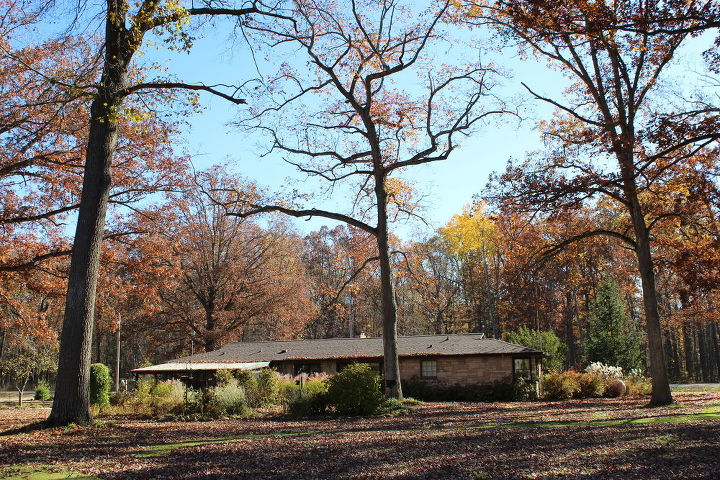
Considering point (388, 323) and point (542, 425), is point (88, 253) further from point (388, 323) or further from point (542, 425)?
point (388, 323)

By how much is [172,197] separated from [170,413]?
7600 mm

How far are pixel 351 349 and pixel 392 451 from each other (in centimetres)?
2054

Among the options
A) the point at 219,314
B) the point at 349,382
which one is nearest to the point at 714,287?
the point at 349,382

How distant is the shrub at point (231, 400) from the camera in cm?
1658

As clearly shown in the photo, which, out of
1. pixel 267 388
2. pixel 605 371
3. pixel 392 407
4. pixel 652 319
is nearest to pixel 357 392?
pixel 392 407

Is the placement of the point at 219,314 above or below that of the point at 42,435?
above

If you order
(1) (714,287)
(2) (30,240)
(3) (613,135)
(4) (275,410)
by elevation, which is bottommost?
(4) (275,410)

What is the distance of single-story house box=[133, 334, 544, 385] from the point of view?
24828mm

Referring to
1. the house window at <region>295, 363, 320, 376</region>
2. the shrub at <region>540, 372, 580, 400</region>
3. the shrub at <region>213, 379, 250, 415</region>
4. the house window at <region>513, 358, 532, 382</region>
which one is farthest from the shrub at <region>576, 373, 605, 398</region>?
the shrub at <region>213, 379, 250, 415</region>

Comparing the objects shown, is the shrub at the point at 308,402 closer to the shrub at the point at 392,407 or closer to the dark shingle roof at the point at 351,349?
the shrub at the point at 392,407

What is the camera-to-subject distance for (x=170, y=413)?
57.0 feet

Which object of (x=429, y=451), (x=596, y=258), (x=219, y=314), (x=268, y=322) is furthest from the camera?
(x=596, y=258)

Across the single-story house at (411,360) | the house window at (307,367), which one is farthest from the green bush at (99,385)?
the house window at (307,367)

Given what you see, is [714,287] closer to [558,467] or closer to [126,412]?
[558,467]
